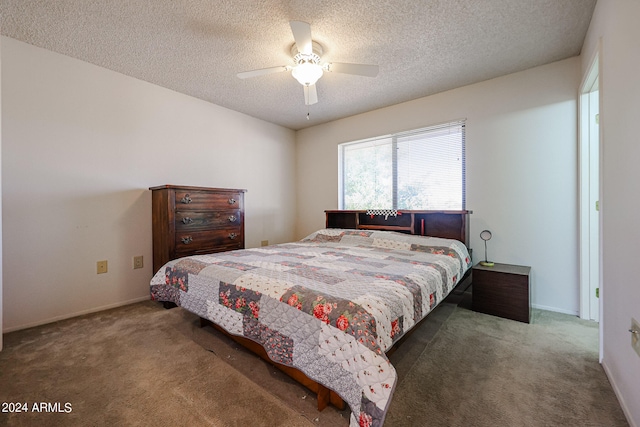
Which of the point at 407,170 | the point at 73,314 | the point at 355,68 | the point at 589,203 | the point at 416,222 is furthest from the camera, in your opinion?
the point at 407,170

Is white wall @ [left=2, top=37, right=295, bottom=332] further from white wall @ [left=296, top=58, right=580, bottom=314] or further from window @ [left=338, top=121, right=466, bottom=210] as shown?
white wall @ [left=296, top=58, right=580, bottom=314]

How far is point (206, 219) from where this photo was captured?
2.81 meters

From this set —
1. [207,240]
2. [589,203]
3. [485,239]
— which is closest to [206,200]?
[207,240]

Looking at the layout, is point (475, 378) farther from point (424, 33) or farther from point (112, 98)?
point (112, 98)

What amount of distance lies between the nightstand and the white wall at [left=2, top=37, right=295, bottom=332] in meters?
3.22

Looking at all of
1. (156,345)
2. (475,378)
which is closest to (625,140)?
(475,378)

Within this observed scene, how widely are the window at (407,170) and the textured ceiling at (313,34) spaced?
2.09 feet

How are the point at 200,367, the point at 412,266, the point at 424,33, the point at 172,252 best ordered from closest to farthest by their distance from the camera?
the point at 200,367
the point at 412,266
the point at 424,33
the point at 172,252

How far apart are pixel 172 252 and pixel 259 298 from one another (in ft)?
5.16

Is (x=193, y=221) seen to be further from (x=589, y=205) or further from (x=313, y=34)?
(x=589, y=205)

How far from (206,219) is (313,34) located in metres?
2.03

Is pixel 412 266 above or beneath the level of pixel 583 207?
beneath

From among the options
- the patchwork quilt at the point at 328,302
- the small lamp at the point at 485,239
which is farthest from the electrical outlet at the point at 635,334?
the small lamp at the point at 485,239

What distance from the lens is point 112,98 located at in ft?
8.43
